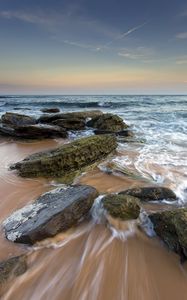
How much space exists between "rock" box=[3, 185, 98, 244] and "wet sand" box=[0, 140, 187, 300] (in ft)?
0.34

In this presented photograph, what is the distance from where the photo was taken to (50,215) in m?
2.94

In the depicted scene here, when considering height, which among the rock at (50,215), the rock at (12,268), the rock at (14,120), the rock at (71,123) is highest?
the rock at (50,215)

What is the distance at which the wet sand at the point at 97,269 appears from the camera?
2242mm

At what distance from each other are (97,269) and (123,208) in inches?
34.4

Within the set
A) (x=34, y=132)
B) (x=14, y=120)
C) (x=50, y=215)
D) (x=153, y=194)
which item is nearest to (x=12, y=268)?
(x=50, y=215)

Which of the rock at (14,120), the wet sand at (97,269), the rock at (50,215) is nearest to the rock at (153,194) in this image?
the rock at (50,215)

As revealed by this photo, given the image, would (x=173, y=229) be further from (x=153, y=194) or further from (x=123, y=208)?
(x=153, y=194)

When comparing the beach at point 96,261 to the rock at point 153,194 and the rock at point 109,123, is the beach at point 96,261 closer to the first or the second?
the rock at point 153,194

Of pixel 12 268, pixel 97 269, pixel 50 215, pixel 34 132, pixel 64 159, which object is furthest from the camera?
pixel 34 132

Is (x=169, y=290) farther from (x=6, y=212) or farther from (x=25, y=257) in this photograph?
(x=6, y=212)

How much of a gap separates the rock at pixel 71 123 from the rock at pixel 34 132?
141cm

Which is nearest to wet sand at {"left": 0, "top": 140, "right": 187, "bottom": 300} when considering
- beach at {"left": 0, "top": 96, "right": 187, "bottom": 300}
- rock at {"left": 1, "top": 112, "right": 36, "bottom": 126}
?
beach at {"left": 0, "top": 96, "right": 187, "bottom": 300}

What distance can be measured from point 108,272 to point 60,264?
52cm

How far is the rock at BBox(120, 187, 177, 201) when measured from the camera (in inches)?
149
